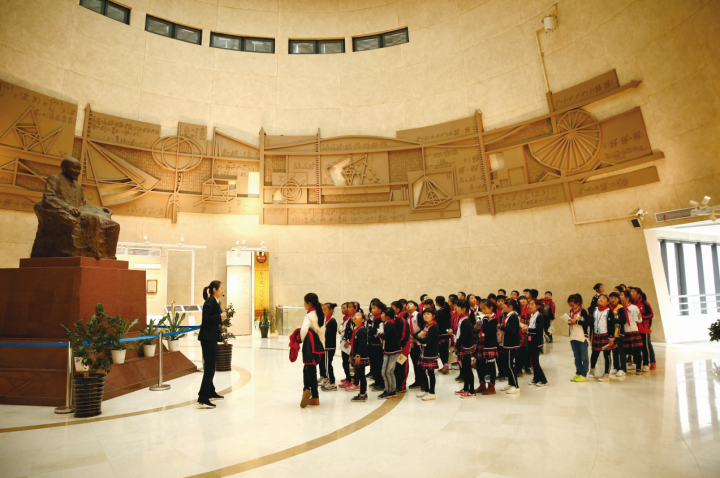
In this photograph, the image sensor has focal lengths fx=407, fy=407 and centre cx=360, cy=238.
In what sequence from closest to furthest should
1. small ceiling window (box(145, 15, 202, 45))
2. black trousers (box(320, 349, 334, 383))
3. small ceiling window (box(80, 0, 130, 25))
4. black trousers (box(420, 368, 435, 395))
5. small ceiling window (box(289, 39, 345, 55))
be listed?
black trousers (box(420, 368, 435, 395))
black trousers (box(320, 349, 334, 383))
small ceiling window (box(80, 0, 130, 25))
small ceiling window (box(145, 15, 202, 45))
small ceiling window (box(289, 39, 345, 55))

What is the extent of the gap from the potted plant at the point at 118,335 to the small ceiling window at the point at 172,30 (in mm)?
12357

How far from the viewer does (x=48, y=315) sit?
19.7 feet

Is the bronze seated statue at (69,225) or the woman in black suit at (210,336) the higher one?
the bronze seated statue at (69,225)

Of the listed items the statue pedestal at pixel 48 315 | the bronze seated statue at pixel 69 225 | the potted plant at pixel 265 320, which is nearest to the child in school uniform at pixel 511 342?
the statue pedestal at pixel 48 315

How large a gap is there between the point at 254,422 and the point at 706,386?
6.41m

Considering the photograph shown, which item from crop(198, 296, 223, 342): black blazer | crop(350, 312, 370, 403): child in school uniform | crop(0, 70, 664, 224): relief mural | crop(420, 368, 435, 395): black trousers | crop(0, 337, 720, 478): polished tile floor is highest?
crop(0, 70, 664, 224): relief mural

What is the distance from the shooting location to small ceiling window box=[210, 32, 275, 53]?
50.7ft

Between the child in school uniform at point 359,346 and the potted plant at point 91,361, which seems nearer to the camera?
the potted plant at point 91,361

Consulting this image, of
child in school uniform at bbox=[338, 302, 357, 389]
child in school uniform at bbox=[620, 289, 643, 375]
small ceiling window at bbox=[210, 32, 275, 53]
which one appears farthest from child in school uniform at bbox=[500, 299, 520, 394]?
small ceiling window at bbox=[210, 32, 275, 53]

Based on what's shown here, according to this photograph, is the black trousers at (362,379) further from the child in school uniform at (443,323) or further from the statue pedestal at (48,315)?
the statue pedestal at (48,315)

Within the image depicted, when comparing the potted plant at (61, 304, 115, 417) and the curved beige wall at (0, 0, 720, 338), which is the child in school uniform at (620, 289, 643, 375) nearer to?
the curved beige wall at (0, 0, 720, 338)

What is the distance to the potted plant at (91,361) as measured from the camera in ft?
16.5

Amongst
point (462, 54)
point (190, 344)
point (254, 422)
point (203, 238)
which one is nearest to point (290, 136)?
point (203, 238)

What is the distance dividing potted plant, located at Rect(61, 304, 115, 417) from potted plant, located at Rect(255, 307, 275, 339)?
8.15 m
